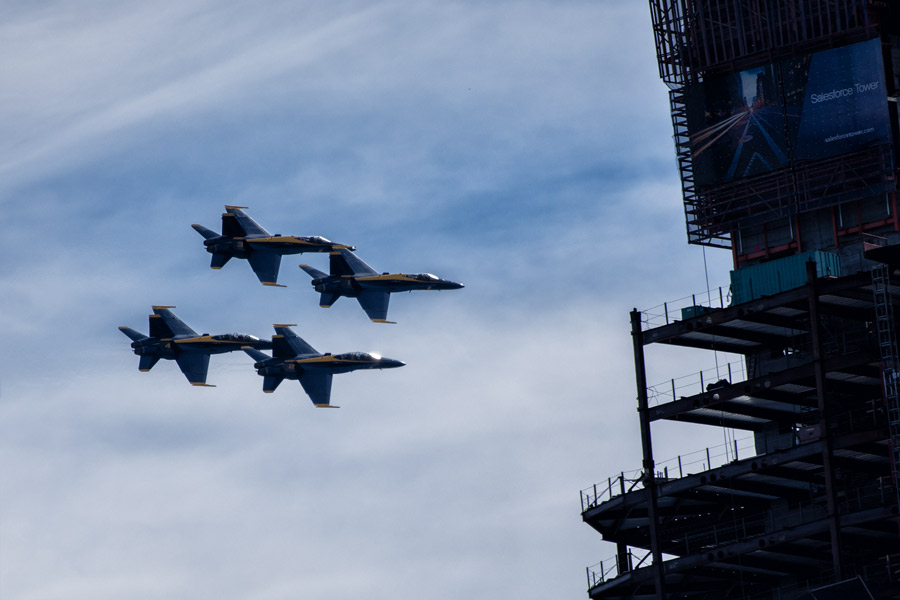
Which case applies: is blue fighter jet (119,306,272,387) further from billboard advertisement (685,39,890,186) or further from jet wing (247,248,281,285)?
billboard advertisement (685,39,890,186)

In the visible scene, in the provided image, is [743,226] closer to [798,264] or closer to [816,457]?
[798,264]

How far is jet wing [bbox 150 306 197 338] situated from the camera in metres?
168

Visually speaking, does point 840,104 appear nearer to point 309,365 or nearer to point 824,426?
point 824,426

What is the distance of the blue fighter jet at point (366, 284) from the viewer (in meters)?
160

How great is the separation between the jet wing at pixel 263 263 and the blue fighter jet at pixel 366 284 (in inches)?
176

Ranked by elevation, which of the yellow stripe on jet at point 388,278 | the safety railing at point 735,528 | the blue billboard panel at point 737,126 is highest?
the blue billboard panel at point 737,126

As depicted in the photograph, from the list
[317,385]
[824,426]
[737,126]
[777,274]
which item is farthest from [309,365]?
[824,426]

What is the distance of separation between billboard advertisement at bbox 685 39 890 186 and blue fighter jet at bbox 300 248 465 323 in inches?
1462

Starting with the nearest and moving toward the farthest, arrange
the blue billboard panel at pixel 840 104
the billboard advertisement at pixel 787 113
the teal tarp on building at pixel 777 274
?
the teal tarp on building at pixel 777 274, the blue billboard panel at pixel 840 104, the billboard advertisement at pixel 787 113

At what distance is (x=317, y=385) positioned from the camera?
561 feet

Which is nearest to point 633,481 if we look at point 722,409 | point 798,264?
point 722,409

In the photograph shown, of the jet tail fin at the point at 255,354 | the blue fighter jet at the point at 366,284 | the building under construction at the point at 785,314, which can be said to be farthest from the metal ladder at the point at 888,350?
the jet tail fin at the point at 255,354

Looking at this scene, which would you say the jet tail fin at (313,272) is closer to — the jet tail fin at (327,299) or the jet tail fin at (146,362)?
the jet tail fin at (327,299)

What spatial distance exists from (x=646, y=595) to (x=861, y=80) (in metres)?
41.4
